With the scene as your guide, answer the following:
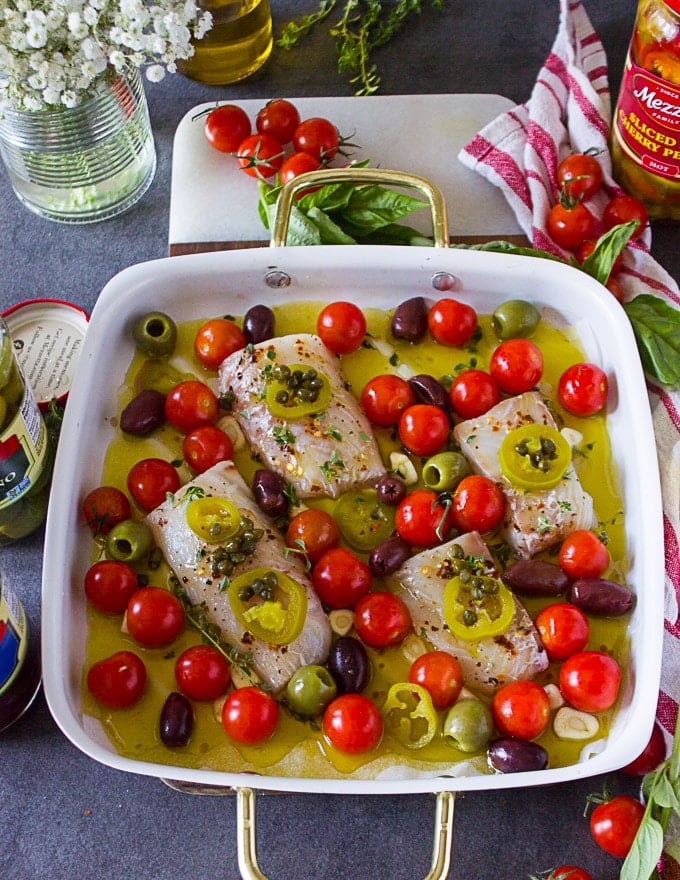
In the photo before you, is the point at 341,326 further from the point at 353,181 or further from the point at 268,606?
the point at 268,606

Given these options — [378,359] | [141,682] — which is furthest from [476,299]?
[141,682]

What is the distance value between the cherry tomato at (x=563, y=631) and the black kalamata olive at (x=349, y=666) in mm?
364

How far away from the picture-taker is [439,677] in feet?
6.05

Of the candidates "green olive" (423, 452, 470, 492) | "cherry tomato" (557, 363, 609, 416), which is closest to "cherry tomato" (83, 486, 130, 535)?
"green olive" (423, 452, 470, 492)

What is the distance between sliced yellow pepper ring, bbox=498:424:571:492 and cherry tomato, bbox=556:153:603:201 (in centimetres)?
75

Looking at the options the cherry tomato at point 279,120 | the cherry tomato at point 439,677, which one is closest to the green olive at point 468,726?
the cherry tomato at point 439,677

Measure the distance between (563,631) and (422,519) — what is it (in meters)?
0.36

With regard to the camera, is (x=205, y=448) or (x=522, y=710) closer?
(x=522, y=710)

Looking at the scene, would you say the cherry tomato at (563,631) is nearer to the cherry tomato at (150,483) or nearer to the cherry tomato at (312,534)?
the cherry tomato at (312,534)

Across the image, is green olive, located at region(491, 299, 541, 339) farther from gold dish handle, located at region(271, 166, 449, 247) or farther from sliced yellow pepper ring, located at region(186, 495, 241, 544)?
sliced yellow pepper ring, located at region(186, 495, 241, 544)

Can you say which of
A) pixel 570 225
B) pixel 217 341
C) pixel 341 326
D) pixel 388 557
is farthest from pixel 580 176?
pixel 388 557

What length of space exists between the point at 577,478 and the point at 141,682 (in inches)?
39.6

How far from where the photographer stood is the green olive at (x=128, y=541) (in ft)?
6.38

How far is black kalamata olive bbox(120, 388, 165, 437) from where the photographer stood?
2.09m
